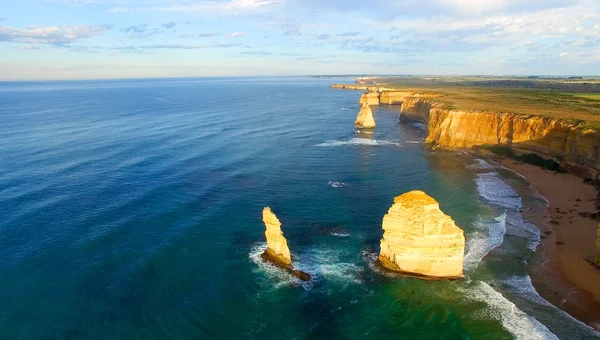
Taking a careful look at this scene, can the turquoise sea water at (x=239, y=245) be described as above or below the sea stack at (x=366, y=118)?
below

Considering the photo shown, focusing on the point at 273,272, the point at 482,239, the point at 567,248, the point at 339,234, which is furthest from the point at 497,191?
the point at 273,272

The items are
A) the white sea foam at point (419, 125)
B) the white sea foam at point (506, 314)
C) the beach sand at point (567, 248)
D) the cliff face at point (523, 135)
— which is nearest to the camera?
the white sea foam at point (506, 314)

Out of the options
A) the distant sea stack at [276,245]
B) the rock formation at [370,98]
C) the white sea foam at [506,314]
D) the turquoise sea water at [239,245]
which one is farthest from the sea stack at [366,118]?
the white sea foam at [506,314]

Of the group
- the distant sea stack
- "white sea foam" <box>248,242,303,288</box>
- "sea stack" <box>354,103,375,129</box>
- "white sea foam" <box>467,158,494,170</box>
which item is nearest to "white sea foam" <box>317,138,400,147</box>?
"sea stack" <box>354,103,375,129</box>

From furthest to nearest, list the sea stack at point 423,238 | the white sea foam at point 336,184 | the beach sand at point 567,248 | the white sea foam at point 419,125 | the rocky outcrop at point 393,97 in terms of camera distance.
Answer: the rocky outcrop at point 393,97 → the white sea foam at point 419,125 → the white sea foam at point 336,184 → the sea stack at point 423,238 → the beach sand at point 567,248

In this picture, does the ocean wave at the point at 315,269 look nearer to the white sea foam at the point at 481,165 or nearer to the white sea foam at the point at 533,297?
the white sea foam at the point at 533,297

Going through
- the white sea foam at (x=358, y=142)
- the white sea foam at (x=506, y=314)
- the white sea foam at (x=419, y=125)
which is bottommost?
the white sea foam at (x=506, y=314)

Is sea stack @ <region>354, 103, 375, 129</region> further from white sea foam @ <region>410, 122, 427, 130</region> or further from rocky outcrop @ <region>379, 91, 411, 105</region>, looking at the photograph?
rocky outcrop @ <region>379, 91, 411, 105</region>
